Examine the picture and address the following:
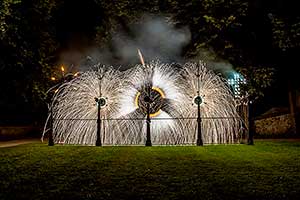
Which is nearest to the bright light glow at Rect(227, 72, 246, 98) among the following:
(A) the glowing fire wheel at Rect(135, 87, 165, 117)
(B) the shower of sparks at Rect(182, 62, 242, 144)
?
(B) the shower of sparks at Rect(182, 62, 242, 144)

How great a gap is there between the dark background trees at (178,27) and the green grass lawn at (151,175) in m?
9.89

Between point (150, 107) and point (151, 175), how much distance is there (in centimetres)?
1008

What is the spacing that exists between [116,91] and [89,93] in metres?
1.28

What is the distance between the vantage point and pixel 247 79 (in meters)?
24.5

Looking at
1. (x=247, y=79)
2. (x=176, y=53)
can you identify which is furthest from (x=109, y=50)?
(x=247, y=79)

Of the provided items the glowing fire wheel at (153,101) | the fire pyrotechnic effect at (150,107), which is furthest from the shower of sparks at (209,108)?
the glowing fire wheel at (153,101)

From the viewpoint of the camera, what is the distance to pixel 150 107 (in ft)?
64.5

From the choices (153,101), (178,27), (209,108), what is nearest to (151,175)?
(209,108)

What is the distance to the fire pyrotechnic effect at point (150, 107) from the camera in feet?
62.5

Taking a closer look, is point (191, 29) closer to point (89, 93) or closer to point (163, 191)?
point (89, 93)

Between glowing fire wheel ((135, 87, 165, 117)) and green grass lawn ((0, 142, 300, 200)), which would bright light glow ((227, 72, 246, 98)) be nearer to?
glowing fire wheel ((135, 87, 165, 117))

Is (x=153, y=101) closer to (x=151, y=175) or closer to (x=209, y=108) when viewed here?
(x=209, y=108)

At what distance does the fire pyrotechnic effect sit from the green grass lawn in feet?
16.0

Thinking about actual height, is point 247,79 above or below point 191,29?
below
